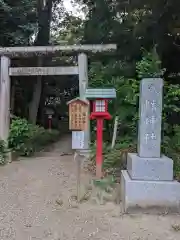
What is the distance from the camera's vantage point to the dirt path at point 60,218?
153 inches

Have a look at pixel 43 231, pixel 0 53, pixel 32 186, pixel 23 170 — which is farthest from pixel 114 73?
pixel 43 231

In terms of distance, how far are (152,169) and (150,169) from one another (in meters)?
0.03

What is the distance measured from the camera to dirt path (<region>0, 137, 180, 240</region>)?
12.8 feet

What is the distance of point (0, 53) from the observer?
8094 millimetres

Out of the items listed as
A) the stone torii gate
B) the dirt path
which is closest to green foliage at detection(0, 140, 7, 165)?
the stone torii gate

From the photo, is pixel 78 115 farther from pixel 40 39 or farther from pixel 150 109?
pixel 40 39

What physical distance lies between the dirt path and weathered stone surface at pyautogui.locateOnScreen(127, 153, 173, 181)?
1.90 feet

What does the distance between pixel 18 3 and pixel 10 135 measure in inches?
170

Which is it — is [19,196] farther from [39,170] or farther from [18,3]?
[18,3]

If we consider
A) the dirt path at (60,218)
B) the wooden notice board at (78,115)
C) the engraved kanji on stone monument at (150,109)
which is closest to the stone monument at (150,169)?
the engraved kanji on stone monument at (150,109)

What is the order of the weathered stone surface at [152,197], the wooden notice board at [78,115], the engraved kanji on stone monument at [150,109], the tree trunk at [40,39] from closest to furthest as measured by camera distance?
the weathered stone surface at [152,197], the engraved kanji on stone monument at [150,109], the wooden notice board at [78,115], the tree trunk at [40,39]

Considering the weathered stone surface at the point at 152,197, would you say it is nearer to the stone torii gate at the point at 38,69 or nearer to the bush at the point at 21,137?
the stone torii gate at the point at 38,69

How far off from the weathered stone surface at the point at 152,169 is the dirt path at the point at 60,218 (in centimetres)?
58

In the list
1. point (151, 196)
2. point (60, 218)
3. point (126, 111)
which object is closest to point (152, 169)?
point (151, 196)
